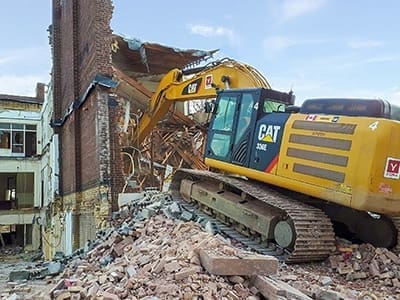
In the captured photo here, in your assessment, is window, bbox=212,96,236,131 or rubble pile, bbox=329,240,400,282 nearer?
rubble pile, bbox=329,240,400,282

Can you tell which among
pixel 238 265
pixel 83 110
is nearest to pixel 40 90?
pixel 83 110

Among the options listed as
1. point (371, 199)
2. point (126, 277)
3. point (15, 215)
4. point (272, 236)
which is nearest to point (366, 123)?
point (371, 199)

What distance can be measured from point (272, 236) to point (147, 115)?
25.5ft

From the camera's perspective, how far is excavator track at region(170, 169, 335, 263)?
710 cm

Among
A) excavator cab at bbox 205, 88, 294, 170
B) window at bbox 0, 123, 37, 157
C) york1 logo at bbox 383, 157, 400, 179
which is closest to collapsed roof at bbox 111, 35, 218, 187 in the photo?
excavator cab at bbox 205, 88, 294, 170

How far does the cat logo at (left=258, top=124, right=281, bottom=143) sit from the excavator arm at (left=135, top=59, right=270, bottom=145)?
1649mm

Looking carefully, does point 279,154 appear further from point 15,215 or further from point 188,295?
point 15,215

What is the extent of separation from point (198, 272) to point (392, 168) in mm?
3057

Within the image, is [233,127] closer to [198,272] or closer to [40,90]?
[198,272]

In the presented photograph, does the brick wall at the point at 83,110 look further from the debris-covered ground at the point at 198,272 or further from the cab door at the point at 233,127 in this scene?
the cab door at the point at 233,127

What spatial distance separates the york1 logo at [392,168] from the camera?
6523 mm

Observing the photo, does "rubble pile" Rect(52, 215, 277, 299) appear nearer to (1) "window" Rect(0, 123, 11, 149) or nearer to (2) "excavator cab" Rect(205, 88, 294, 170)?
(2) "excavator cab" Rect(205, 88, 294, 170)

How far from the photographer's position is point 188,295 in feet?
15.7

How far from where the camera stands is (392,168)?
6.56 meters
